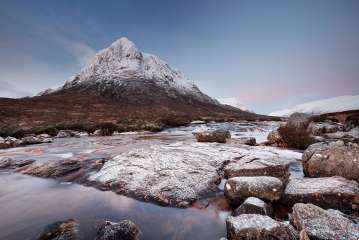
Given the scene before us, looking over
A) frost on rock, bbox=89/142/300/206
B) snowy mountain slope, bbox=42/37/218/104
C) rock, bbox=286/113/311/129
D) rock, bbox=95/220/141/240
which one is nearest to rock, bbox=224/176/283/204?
frost on rock, bbox=89/142/300/206

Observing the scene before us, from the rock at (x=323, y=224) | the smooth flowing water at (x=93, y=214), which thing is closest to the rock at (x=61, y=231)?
the smooth flowing water at (x=93, y=214)

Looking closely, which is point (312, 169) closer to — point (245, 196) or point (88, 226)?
point (245, 196)

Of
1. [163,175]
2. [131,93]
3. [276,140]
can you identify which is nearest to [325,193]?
[163,175]

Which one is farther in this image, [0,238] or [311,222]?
[0,238]

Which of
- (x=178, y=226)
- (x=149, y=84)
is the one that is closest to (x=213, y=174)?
(x=178, y=226)

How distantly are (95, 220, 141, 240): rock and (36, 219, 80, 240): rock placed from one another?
0.62m

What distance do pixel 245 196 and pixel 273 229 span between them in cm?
154

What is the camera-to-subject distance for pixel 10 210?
5578mm

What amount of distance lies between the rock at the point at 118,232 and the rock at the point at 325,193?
3.42 metres

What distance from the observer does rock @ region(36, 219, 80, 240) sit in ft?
13.3

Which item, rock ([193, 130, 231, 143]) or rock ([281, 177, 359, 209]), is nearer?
rock ([281, 177, 359, 209])

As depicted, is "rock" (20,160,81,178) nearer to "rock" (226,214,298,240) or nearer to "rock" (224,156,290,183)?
"rock" (224,156,290,183)

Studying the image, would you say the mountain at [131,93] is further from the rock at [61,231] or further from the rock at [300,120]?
the rock at [61,231]

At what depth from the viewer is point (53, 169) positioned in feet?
29.2
